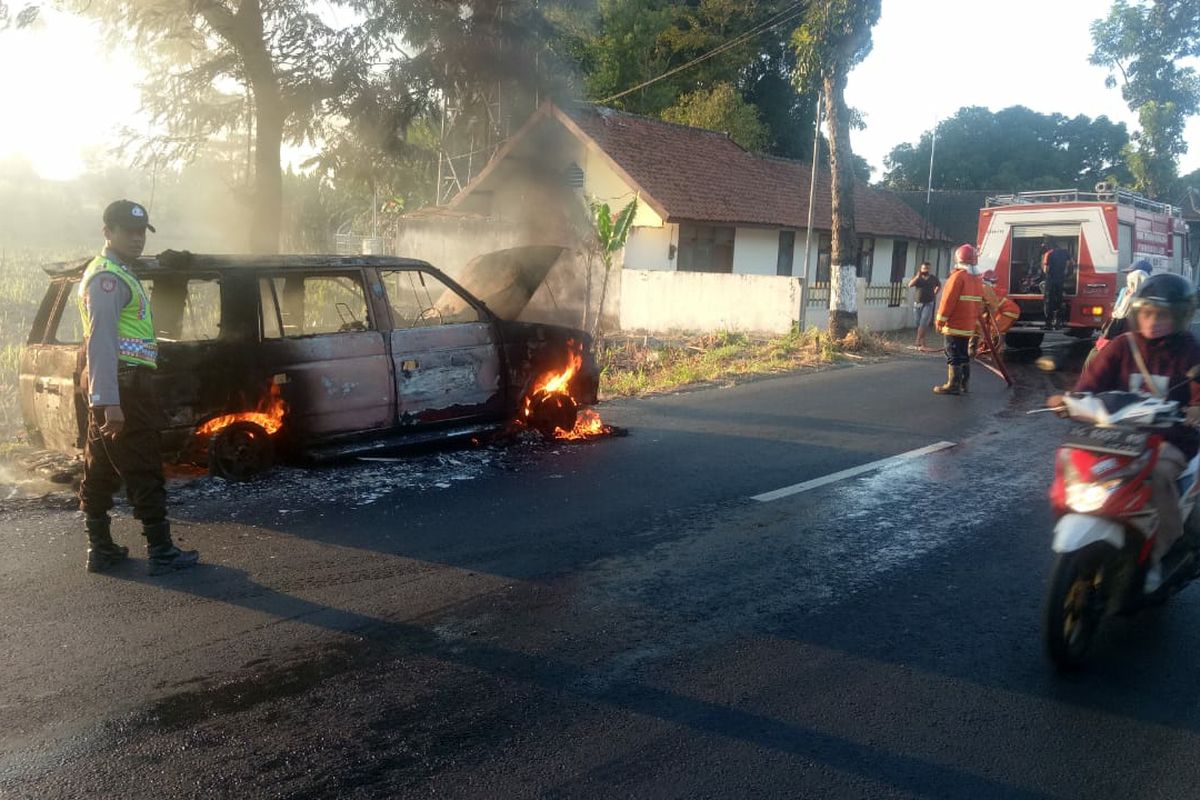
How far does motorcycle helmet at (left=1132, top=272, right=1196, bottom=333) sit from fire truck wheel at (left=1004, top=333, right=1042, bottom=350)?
49.4ft

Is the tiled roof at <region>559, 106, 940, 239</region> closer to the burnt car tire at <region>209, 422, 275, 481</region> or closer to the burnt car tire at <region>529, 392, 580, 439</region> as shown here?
the burnt car tire at <region>529, 392, 580, 439</region>

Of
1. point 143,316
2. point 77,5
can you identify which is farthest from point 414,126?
point 143,316

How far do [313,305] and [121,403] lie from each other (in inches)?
101

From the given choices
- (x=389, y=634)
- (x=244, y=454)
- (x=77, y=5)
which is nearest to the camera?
(x=389, y=634)

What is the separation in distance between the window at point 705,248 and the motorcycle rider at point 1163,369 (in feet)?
64.6

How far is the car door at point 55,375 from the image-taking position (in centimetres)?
612

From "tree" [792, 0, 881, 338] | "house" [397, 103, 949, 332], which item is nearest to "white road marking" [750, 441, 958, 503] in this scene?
"tree" [792, 0, 881, 338]

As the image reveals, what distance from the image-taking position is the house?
19781 millimetres

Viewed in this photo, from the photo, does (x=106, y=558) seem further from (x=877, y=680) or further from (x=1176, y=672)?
(x=1176, y=672)

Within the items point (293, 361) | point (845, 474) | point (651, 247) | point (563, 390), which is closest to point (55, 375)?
point (293, 361)

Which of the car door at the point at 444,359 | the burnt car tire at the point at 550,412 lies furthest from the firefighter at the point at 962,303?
the car door at the point at 444,359

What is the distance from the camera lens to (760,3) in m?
33.7

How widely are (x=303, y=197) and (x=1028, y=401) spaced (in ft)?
102

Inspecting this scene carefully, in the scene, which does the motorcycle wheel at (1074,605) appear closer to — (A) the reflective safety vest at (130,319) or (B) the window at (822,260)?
(A) the reflective safety vest at (130,319)
